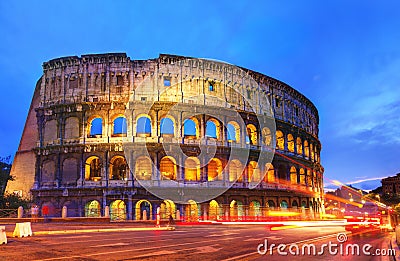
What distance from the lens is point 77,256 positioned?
7480mm

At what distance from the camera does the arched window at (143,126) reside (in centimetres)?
3041

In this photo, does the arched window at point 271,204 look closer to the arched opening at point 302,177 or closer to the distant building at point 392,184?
the arched opening at point 302,177

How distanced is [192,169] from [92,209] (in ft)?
28.5

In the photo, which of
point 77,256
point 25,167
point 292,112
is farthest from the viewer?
point 292,112

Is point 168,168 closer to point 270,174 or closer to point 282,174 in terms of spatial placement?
point 270,174

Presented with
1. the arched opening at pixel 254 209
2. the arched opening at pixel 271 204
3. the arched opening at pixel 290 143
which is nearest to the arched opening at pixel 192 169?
the arched opening at pixel 254 209

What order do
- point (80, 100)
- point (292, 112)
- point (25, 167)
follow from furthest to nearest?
point (292, 112) < point (25, 167) < point (80, 100)

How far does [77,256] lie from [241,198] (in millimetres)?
25574

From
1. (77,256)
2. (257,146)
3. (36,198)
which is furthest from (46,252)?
(257,146)

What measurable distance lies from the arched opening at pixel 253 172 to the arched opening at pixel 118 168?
11116 mm

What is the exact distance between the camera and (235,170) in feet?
108

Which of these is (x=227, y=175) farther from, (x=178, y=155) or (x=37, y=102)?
(x=37, y=102)

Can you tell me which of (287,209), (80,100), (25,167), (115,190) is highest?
(80,100)

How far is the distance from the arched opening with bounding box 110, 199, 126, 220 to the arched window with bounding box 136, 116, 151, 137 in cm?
573
